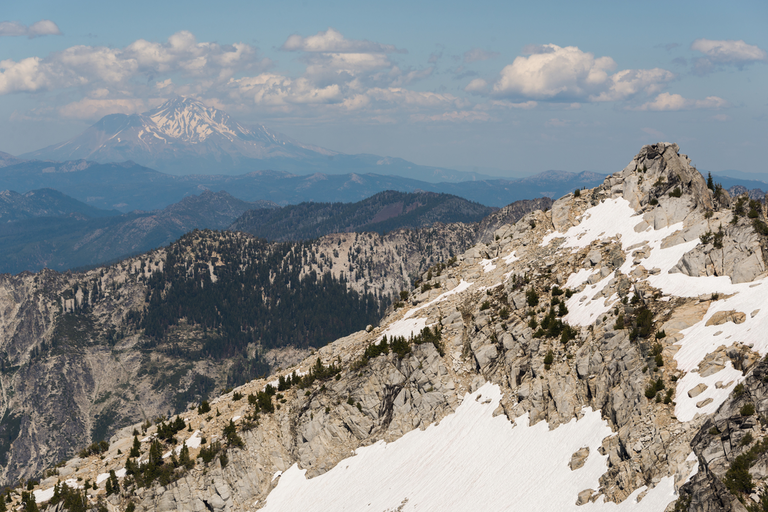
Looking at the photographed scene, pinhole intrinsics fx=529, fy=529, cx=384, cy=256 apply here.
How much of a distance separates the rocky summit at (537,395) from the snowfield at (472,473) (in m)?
0.22

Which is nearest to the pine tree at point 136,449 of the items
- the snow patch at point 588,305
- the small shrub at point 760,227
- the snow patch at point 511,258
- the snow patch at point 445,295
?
the snow patch at point 445,295

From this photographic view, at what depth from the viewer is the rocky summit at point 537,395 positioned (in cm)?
4059

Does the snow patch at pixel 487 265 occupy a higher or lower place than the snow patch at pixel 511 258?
→ lower

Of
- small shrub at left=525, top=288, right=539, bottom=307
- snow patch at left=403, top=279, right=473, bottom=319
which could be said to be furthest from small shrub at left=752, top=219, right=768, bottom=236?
snow patch at left=403, top=279, right=473, bottom=319

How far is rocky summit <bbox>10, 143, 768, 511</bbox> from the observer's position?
4059cm

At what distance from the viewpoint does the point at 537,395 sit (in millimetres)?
56438

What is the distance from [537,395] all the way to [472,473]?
10.6 metres

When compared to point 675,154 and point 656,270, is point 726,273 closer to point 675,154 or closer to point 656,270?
point 656,270

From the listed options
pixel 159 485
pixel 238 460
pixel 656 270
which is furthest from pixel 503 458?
pixel 159 485

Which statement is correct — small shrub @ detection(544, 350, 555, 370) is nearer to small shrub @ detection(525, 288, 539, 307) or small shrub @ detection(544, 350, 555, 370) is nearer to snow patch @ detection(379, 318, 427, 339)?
small shrub @ detection(525, 288, 539, 307)

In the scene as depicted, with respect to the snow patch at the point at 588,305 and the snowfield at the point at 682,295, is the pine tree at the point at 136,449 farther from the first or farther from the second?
the snowfield at the point at 682,295

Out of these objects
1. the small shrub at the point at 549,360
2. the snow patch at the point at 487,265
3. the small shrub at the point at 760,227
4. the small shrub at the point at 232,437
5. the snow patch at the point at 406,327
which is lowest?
the small shrub at the point at 232,437

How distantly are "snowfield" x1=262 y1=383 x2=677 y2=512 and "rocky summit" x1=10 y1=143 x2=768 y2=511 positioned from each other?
22 cm

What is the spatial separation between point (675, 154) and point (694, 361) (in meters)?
40.5
